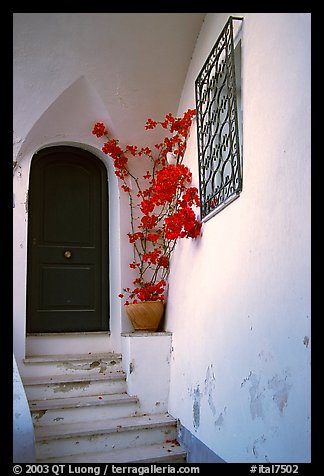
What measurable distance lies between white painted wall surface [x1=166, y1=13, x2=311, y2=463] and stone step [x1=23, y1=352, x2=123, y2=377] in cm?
100

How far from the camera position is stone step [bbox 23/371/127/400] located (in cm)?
384

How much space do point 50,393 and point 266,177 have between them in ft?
8.07

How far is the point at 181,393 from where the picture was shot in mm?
3639

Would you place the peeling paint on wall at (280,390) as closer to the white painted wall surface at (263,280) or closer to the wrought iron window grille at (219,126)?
the white painted wall surface at (263,280)

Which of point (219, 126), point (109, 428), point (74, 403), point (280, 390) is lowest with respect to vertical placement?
point (109, 428)

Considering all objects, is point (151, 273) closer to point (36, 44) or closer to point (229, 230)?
point (229, 230)

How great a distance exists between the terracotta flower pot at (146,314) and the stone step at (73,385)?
0.42 m

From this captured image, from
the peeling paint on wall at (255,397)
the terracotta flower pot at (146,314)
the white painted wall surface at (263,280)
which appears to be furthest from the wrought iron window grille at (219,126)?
the terracotta flower pot at (146,314)

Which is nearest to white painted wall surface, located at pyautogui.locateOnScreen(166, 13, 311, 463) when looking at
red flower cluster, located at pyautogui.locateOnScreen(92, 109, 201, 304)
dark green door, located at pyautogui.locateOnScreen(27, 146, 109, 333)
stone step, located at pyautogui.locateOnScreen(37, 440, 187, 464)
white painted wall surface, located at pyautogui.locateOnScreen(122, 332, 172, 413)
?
stone step, located at pyautogui.locateOnScreen(37, 440, 187, 464)

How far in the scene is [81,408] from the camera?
3.70 metres

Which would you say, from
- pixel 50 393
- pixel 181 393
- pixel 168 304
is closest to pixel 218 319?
pixel 181 393

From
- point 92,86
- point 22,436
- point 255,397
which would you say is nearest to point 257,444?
point 255,397

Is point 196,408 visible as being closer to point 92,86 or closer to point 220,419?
point 220,419

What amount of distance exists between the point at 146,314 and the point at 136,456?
3.78 ft
